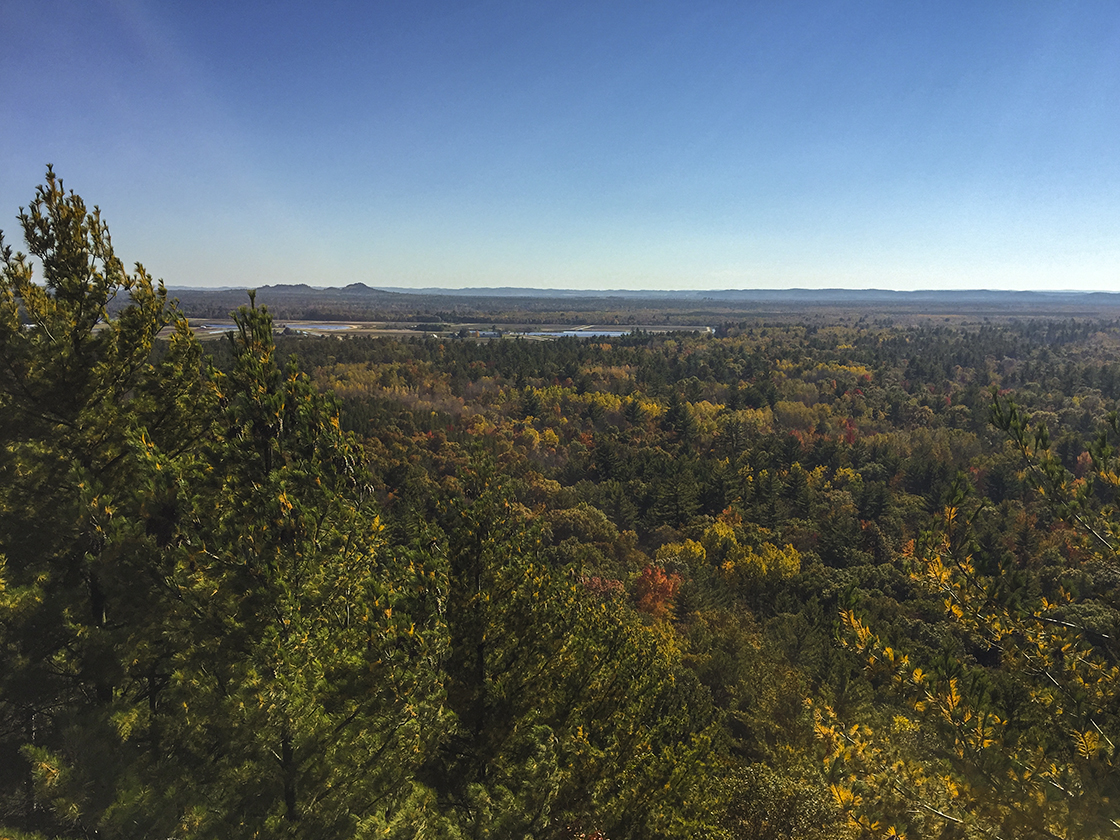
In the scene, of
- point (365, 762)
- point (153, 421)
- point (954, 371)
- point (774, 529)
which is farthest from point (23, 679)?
point (954, 371)

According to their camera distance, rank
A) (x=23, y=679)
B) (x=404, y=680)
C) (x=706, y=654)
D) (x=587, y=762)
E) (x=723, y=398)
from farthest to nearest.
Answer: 1. (x=723, y=398)
2. (x=706, y=654)
3. (x=587, y=762)
4. (x=404, y=680)
5. (x=23, y=679)

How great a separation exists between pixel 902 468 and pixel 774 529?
2533 centimetres

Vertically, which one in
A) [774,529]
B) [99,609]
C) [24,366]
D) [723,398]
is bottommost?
[774,529]

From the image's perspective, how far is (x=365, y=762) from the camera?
843 cm

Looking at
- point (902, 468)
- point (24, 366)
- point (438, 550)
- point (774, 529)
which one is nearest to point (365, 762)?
point (438, 550)

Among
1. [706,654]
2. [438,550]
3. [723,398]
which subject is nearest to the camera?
[438,550]

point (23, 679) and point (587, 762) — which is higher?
point (23, 679)

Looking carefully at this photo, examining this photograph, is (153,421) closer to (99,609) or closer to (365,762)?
(99,609)

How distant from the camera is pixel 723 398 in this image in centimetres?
11512

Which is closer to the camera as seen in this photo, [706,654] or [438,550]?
[438,550]

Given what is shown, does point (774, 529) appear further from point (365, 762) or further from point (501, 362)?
point (501, 362)

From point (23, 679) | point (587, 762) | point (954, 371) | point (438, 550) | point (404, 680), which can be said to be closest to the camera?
point (23, 679)

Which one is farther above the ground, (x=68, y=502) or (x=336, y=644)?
(x=68, y=502)

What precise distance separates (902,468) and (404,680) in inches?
3142
